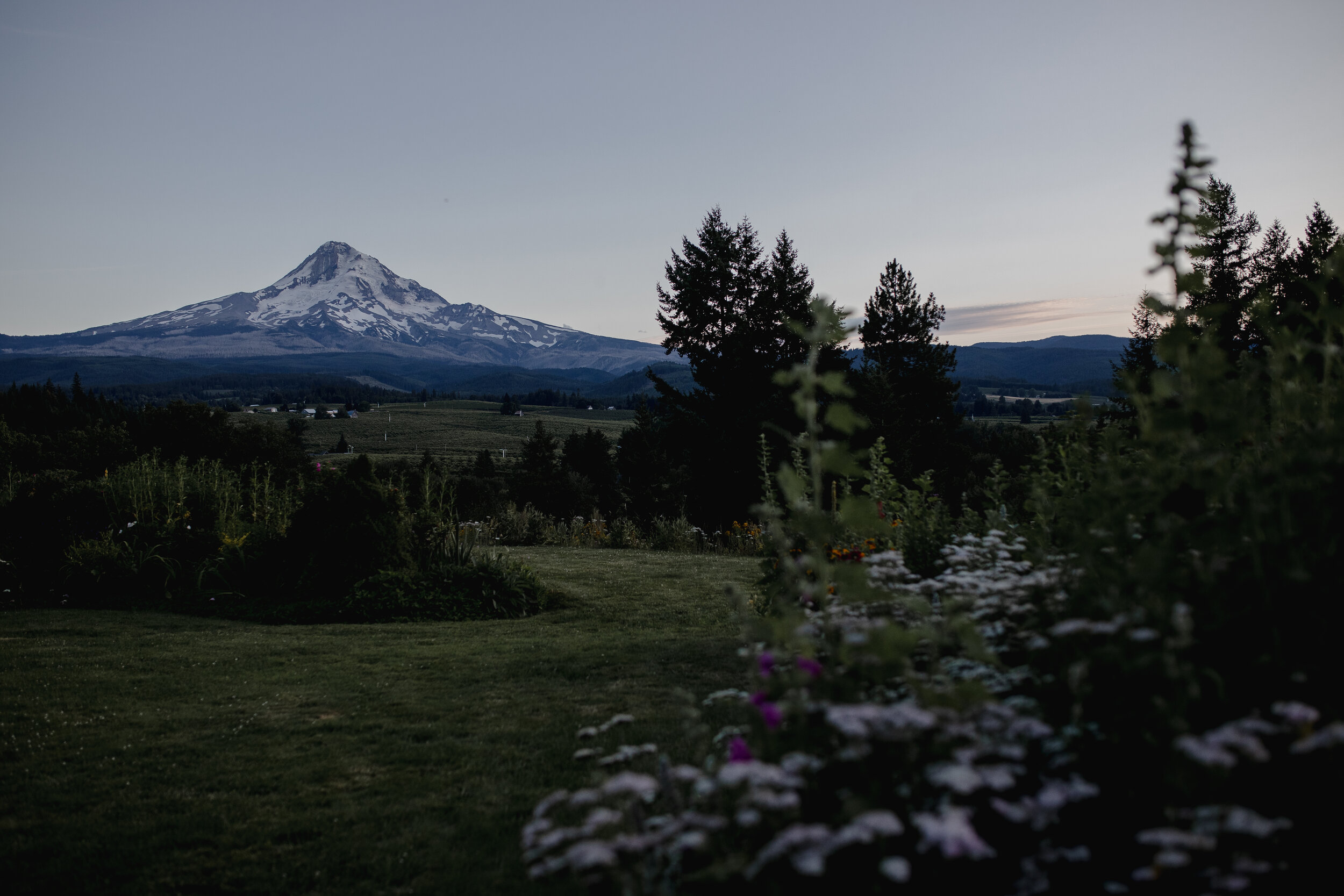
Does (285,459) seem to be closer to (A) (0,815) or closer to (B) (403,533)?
(B) (403,533)

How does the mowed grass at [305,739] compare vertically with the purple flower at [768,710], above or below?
below

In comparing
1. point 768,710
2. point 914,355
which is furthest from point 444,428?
point 768,710

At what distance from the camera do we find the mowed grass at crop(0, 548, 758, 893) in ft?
9.15

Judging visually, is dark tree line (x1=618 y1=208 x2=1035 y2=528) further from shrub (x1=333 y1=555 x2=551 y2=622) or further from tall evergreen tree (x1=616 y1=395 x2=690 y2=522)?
shrub (x1=333 y1=555 x2=551 y2=622)

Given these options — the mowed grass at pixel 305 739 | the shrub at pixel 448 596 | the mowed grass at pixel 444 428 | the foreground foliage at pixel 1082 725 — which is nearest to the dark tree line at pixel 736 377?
the shrub at pixel 448 596

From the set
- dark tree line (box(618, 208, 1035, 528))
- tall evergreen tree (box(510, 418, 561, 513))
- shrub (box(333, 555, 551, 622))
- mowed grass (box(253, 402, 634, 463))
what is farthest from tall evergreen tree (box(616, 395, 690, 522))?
shrub (box(333, 555, 551, 622))

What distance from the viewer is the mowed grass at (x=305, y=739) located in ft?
9.15

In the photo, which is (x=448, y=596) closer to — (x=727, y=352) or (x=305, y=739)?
(x=305, y=739)

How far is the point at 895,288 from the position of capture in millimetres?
31359

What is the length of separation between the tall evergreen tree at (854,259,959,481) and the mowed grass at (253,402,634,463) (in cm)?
3959

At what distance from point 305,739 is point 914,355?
30.6 m

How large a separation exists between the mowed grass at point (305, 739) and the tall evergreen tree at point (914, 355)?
25.1 meters

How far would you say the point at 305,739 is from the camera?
13.4ft

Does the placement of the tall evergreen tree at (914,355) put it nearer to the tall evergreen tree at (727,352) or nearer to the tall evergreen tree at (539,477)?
the tall evergreen tree at (727,352)
